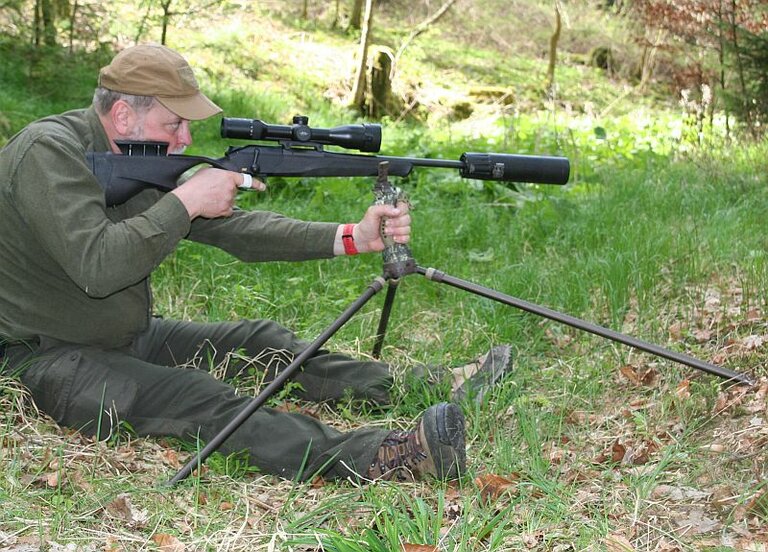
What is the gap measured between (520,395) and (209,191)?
1.78 meters

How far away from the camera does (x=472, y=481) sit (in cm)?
334

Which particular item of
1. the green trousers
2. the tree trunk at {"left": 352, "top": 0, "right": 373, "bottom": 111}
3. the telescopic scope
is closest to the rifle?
the telescopic scope

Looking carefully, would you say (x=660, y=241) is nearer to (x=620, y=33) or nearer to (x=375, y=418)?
(x=375, y=418)

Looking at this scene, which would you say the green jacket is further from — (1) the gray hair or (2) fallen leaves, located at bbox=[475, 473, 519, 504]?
(2) fallen leaves, located at bbox=[475, 473, 519, 504]

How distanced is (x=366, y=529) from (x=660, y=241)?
3318 millimetres

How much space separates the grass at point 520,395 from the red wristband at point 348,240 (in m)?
0.70

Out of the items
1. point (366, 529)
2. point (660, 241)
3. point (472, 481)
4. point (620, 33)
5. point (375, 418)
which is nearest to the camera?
point (366, 529)

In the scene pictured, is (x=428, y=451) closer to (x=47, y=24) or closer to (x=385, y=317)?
(x=385, y=317)

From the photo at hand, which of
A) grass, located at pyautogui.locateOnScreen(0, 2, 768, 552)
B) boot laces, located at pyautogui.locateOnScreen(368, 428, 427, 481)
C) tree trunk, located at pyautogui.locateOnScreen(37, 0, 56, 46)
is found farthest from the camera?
tree trunk, located at pyautogui.locateOnScreen(37, 0, 56, 46)

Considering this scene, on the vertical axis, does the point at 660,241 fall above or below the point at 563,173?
below

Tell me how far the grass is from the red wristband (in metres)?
0.70

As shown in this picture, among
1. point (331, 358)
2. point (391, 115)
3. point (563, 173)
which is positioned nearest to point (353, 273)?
point (331, 358)

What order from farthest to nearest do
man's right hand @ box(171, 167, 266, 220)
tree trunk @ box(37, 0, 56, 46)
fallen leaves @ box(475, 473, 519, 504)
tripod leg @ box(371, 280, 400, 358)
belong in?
1. tree trunk @ box(37, 0, 56, 46)
2. tripod leg @ box(371, 280, 400, 358)
3. man's right hand @ box(171, 167, 266, 220)
4. fallen leaves @ box(475, 473, 519, 504)

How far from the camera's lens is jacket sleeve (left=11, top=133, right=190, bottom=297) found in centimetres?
326
